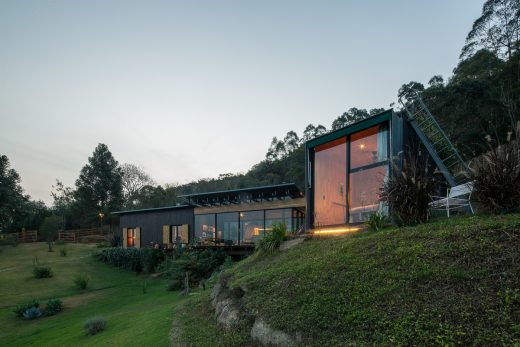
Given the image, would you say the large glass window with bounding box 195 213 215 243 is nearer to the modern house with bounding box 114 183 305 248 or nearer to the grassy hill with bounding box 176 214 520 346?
the modern house with bounding box 114 183 305 248

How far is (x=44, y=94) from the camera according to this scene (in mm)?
19141

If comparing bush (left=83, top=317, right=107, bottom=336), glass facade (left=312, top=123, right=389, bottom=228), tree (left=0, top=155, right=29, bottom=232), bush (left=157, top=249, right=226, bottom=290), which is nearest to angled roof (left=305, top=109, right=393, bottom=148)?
glass facade (left=312, top=123, right=389, bottom=228)

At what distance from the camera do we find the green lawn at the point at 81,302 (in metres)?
7.69

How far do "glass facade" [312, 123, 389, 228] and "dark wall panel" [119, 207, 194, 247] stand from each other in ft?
48.9

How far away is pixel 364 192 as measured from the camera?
29.2 feet

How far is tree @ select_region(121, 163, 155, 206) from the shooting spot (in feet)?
179

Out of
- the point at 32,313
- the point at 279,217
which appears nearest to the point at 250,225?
the point at 279,217

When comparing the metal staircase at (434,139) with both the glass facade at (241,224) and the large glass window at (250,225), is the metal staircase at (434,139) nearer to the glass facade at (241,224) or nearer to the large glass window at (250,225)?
the glass facade at (241,224)

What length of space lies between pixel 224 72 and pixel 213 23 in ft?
10.1

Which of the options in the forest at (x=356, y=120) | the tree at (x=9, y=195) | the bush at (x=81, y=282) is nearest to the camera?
the bush at (x=81, y=282)

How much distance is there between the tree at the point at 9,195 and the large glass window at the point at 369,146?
135 feet

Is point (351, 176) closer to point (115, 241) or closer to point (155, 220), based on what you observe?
point (155, 220)

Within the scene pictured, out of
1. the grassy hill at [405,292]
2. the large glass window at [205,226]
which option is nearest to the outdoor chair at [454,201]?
the grassy hill at [405,292]

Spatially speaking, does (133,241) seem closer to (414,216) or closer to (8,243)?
(8,243)
